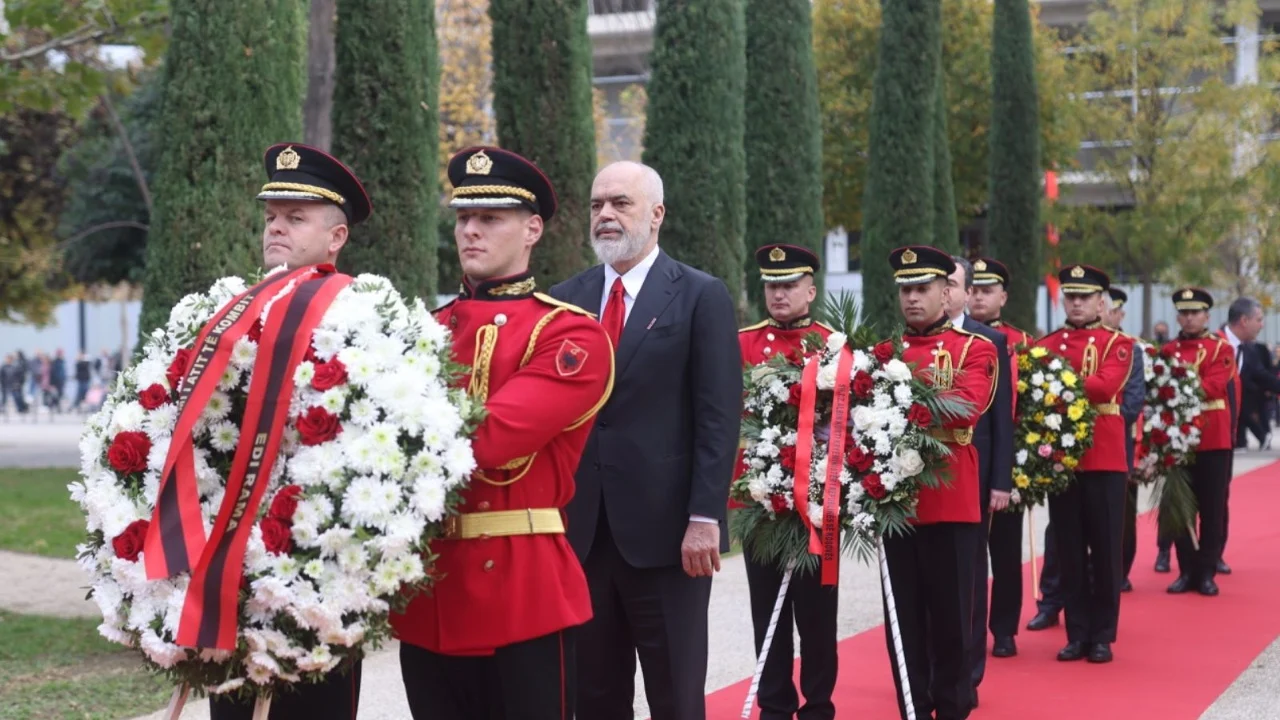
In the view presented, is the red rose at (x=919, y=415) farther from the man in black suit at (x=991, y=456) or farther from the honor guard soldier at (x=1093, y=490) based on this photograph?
the honor guard soldier at (x=1093, y=490)

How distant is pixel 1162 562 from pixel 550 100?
6620 millimetres

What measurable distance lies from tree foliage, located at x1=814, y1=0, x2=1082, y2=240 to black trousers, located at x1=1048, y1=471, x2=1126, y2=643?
687 inches

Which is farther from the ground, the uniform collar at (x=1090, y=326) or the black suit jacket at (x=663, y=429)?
the uniform collar at (x=1090, y=326)

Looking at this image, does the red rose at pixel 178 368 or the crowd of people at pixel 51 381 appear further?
the crowd of people at pixel 51 381

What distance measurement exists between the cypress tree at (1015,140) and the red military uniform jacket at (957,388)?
18055mm

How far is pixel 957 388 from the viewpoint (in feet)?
23.4

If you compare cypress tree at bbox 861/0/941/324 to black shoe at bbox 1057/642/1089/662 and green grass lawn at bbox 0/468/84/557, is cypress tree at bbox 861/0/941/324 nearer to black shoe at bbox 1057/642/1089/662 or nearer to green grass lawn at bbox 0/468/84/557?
green grass lawn at bbox 0/468/84/557

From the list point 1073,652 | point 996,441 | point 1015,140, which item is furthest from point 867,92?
point 996,441

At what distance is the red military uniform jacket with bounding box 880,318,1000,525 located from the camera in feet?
23.0

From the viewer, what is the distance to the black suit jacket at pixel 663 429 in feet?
16.4

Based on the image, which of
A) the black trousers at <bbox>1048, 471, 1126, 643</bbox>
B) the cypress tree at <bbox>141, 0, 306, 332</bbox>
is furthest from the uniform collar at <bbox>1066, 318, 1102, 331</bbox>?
the cypress tree at <bbox>141, 0, 306, 332</bbox>

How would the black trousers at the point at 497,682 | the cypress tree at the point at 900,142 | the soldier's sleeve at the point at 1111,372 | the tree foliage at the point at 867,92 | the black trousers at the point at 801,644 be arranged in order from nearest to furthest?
1. the black trousers at the point at 497,682
2. the black trousers at the point at 801,644
3. the soldier's sleeve at the point at 1111,372
4. the cypress tree at the point at 900,142
5. the tree foliage at the point at 867,92

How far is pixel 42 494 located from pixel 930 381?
42.8ft

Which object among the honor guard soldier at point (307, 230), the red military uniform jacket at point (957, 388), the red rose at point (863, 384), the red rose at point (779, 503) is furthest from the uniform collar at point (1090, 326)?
the honor guard soldier at point (307, 230)
